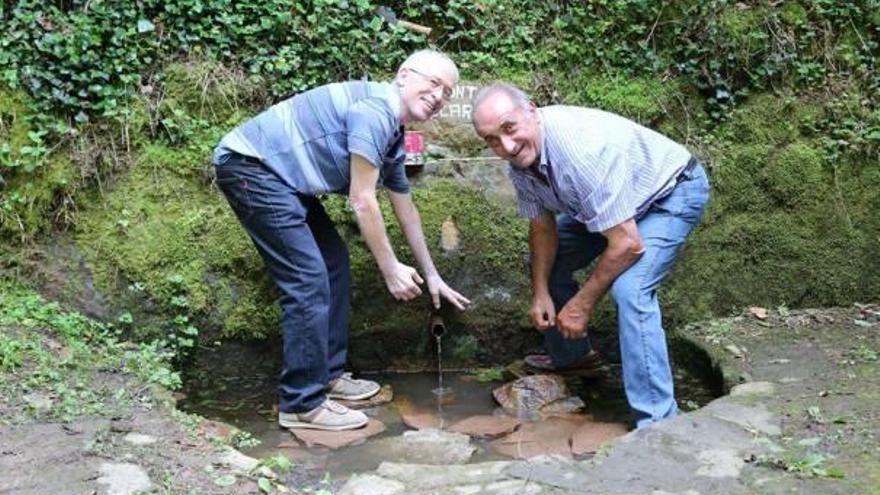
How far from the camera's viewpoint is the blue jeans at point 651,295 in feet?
12.1

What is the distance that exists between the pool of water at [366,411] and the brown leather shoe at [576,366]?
5 cm

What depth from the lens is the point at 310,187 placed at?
158 inches

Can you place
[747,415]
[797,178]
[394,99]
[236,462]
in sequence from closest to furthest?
[236,462] → [747,415] → [394,99] → [797,178]

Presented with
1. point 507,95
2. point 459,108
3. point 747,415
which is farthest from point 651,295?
point 459,108

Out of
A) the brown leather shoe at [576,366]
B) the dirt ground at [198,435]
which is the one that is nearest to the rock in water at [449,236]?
the brown leather shoe at [576,366]

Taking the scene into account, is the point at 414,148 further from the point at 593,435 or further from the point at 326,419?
the point at 593,435

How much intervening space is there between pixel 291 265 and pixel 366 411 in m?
0.84

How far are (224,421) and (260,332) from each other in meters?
0.67

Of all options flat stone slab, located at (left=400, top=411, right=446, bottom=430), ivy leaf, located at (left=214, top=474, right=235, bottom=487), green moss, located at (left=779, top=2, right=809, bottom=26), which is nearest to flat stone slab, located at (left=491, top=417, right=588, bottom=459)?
flat stone slab, located at (left=400, top=411, right=446, bottom=430)

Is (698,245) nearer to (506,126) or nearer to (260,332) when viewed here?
(506,126)

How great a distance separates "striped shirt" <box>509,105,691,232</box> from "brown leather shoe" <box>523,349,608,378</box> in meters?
0.91

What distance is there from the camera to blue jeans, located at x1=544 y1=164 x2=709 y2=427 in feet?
12.1

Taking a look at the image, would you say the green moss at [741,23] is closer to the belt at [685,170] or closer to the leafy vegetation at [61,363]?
the belt at [685,170]

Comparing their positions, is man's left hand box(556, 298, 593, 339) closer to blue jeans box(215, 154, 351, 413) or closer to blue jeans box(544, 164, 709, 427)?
blue jeans box(544, 164, 709, 427)
